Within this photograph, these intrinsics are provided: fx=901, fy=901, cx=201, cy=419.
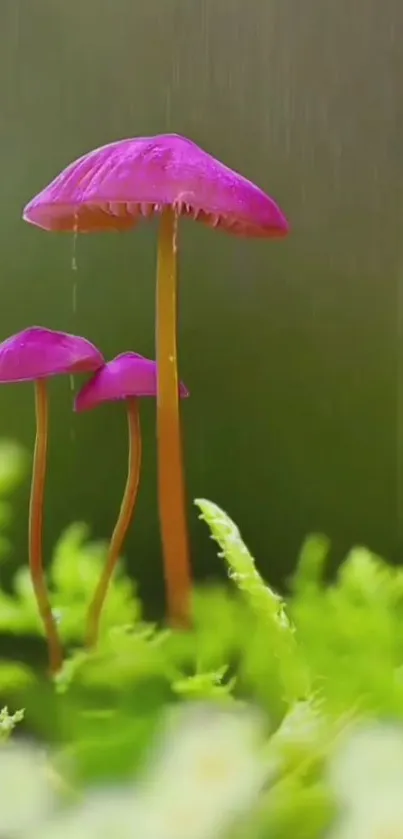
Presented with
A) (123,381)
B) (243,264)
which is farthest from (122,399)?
(243,264)

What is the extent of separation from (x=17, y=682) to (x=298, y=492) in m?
0.26

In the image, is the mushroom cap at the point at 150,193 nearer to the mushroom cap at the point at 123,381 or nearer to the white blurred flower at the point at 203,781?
the mushroom cap at the point at 123,381

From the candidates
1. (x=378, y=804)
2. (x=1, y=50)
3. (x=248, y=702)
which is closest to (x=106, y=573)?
(x=248, y=702)

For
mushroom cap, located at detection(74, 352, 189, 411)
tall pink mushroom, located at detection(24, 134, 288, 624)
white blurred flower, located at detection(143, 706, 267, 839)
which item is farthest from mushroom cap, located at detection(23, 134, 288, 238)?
white blurred flower, located at detection(143, 706, 267, 839)

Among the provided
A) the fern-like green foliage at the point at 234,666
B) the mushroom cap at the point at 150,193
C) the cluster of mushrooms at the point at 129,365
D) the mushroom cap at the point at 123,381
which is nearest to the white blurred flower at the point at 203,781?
the fern-like green foliage at the point at 234,666

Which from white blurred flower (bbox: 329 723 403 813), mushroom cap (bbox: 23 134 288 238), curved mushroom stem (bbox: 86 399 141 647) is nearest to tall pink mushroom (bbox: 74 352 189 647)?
curved mushroom stem (bbox: 86 399 141 647)

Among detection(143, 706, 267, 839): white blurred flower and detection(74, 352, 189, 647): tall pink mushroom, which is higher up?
detection(74, 352, 189, 647): tall pink mushroom

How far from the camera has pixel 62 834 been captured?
553mm

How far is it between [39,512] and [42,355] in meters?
0.13

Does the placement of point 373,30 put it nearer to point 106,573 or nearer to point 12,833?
point 106,573

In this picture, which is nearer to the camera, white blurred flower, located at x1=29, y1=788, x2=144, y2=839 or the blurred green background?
white blurred flower, located at x1=29, y1=788, x2=144, y2=839

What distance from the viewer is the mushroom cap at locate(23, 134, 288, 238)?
0.63 meters

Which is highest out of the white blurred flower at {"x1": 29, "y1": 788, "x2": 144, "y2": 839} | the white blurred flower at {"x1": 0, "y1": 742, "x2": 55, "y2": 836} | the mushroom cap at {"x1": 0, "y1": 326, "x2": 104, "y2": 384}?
the mushroom cap at {"x1": 0, "y1": 326, "x2": 104, "y2": 384}

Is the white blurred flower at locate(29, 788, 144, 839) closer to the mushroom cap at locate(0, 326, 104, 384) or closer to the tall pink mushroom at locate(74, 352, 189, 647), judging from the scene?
the tall pink mushroom at locate(74, 352, 189, 647)
